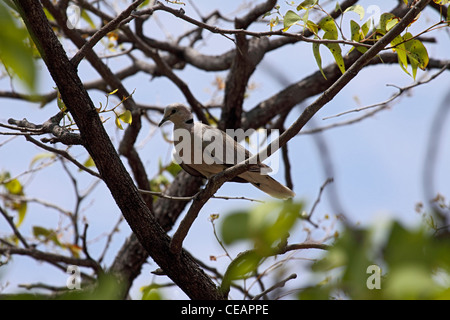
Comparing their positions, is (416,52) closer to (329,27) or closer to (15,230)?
(329,27)

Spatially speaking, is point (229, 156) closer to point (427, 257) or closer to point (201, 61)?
point (201, 61)

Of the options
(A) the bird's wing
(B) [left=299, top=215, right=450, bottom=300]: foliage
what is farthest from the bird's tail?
(B) [left=299, top=215, right=450, bottom=300]: foliage

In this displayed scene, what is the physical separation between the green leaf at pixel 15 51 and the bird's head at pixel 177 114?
3.95 metres

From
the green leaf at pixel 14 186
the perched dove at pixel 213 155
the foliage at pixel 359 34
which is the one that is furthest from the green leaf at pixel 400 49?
the green leaf at pixel 14 186

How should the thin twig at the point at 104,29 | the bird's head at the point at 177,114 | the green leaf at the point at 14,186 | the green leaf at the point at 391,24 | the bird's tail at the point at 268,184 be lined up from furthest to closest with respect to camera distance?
the green leaf at the point at 14,186, the bird's head at the point at 177,114, the bird's tail at the point at 268,184, the thin twig at the point at 104,29, the green leaf at the point at 391,24

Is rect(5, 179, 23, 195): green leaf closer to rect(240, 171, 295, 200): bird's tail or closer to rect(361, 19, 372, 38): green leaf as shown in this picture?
rect(240, 171, 295, 200): bird's tail

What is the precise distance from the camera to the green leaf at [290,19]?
8.04 feet

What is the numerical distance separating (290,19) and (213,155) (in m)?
1.55

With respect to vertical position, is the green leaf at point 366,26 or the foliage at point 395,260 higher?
the green leaf at point 366,26

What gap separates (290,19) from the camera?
2.47 metres

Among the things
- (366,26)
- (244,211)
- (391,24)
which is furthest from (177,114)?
(244,211)

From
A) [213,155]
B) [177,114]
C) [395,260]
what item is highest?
[177,114]

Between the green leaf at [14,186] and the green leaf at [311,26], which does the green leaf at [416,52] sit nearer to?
the green leaf at [311,26]

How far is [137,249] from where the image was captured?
16.3ft
